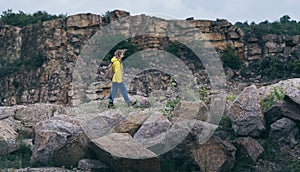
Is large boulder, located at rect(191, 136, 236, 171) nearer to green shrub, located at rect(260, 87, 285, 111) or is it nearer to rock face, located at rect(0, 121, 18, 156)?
green shrub, located at rect(260, 87, 285, 111)

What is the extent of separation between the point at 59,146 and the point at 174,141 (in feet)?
4.97

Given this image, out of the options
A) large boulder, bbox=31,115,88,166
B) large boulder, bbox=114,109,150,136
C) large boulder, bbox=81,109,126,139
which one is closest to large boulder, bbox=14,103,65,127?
large boulder, bbox=81,109,126,139

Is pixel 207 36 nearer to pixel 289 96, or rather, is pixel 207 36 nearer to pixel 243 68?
pixel 243 68

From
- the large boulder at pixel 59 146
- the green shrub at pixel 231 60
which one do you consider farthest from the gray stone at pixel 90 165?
the green shrub at pixel 231 60

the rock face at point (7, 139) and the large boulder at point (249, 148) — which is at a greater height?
the large boulder at point (249, 148)

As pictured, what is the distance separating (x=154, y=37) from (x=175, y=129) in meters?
14.0

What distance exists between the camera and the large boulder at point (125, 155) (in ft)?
21.9

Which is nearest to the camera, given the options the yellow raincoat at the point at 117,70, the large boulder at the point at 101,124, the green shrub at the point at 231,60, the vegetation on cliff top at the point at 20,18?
the large boulder at the point at 101,124

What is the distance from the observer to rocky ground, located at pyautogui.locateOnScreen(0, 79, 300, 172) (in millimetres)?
6938

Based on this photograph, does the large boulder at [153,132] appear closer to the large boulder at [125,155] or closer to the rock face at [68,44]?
the large boulder at [125,155]

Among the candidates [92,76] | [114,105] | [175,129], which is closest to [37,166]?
[175,129]

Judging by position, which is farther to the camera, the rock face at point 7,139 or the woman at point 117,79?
the woman at point 117,79

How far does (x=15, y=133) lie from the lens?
9.22 m

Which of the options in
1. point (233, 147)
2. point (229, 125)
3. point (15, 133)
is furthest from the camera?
point (15, 133)
